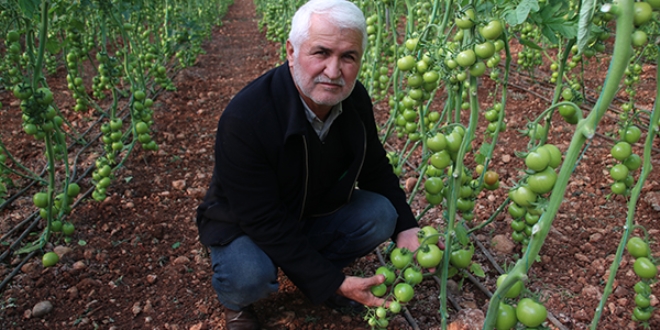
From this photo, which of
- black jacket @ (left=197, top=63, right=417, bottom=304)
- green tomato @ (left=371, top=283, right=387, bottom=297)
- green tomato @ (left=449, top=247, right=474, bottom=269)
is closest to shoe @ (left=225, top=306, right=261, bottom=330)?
black jacket @ (left=197, top=63, right=417, bottom=304)

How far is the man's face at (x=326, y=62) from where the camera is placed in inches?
57.0

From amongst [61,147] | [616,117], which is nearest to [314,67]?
[61,147]

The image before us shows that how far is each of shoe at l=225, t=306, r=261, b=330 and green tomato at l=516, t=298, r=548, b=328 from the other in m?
1.05

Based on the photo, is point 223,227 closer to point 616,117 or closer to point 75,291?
point 75,291

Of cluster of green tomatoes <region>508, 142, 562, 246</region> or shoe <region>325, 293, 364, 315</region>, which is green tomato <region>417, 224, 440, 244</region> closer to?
cluster of green tomatoes <region>508, 142, 562, 246</region>

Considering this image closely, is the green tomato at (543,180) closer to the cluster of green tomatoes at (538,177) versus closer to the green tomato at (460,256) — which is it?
the cluster of green tomatoes at (538,177)

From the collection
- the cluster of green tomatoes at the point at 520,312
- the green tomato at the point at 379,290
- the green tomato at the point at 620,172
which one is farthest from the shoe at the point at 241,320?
the green tomato at the point at 620,172

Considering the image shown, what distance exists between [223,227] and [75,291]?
824mm

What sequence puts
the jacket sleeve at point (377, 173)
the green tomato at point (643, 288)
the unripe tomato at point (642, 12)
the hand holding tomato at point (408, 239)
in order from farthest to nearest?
1. the jacket sleeve at point (377, 173)
2. the hand holding tomato at point (408, 239)
3. the green tomato at point (643, 288)
4. the unripe tomato at point (642, 12)

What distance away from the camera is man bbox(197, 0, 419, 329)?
4.89 ft

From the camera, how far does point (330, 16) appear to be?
1442 mm

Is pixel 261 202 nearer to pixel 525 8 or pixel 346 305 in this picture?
pixel 346 305

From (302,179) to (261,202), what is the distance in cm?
20

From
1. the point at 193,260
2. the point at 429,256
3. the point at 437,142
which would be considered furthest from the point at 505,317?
the point at 193,260
